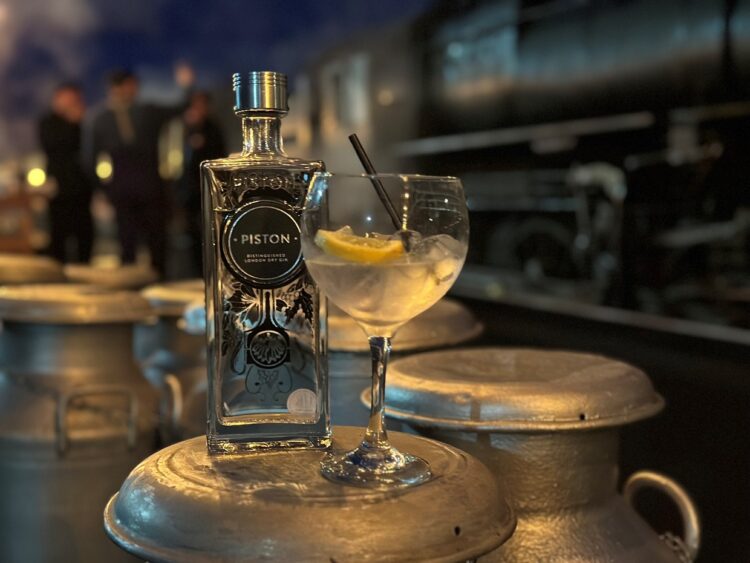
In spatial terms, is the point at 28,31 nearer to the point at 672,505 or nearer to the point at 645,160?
the point at 645,160

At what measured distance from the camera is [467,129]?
7.11m

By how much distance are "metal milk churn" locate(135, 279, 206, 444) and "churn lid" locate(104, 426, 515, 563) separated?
3.13 feet

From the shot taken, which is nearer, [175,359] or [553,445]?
[553,445]

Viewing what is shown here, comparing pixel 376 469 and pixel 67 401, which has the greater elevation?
pixel 376 469

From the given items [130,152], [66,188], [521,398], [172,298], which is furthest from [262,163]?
[66,188]

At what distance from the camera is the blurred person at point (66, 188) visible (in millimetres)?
6039

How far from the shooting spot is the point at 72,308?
6.01ft

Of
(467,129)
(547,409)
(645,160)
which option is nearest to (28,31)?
(467,129)

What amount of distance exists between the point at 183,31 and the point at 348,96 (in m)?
2.27

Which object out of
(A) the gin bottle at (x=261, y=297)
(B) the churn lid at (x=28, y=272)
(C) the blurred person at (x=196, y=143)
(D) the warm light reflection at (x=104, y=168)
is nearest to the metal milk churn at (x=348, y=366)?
(A) the gin bottle at (x=261, y=297)

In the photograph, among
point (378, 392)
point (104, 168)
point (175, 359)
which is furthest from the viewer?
point (104, 168)

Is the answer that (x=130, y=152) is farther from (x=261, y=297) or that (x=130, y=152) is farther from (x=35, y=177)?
(x=261, y=297)

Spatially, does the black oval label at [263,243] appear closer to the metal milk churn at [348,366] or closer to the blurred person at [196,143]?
the metal milk churn at [348,366]

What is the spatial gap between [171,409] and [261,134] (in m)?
1.02
